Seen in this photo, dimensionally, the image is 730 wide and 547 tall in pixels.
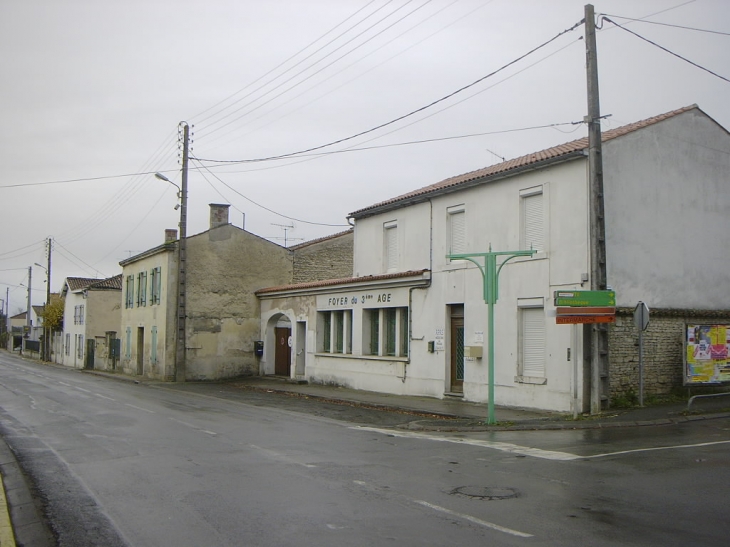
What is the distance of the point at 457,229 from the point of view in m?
22.3

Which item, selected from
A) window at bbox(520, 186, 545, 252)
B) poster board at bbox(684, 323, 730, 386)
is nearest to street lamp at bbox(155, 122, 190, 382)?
window at bbox(520, 186, 545, 252)

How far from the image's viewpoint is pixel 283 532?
6641mm

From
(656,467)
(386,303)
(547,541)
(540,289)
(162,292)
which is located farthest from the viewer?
(162,292)

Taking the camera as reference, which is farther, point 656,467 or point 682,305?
point 682,305

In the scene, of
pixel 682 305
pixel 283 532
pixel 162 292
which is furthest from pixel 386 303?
pixel 283 532

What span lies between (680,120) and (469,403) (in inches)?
386

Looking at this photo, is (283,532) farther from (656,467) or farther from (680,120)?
(680,120)

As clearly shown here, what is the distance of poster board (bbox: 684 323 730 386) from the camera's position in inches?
735

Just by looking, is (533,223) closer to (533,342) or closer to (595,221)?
(595,221)

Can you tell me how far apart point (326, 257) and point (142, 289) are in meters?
10.6

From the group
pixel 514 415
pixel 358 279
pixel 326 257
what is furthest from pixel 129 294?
pixel 514 415

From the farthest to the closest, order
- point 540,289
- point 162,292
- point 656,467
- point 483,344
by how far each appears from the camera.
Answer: point 162,292 < point 483,344 < point 540,289 < point 656,467

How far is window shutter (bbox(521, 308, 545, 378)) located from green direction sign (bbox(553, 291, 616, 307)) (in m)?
2.54

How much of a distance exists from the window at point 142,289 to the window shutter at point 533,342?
2542 cm
